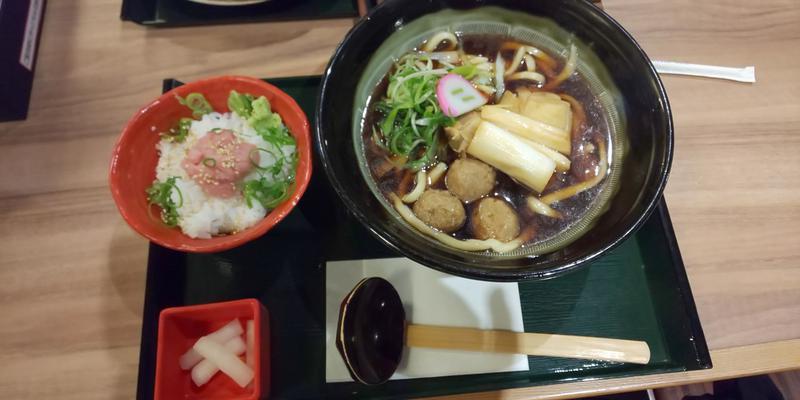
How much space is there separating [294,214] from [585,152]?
3.14 ft

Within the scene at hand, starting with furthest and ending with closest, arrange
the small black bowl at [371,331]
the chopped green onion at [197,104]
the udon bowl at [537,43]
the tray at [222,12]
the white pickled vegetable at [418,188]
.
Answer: the tray at [222,12], the chopped green onion at [197,104], the white pickled vegetable at [418,188], the small black bowl at [371,331], the udon bowl at [537,43]

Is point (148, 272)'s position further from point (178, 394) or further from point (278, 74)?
point (278, 74)

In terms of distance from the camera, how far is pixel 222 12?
5.79ft

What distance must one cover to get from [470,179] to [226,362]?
864 mm

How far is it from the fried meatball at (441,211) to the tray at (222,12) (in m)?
0.92

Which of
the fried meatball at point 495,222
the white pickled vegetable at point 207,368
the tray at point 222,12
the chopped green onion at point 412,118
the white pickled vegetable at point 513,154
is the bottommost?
the white pickled vegetable at point 207,368

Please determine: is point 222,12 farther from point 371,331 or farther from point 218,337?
point 371,331

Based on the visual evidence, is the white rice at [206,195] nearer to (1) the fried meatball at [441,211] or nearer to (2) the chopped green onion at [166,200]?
(2) the chopped green onion at [166,200]

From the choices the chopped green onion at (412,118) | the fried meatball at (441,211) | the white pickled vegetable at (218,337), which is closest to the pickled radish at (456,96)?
the chopped green onion at (412,118)

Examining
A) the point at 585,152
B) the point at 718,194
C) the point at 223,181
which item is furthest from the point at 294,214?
the point at 718,194

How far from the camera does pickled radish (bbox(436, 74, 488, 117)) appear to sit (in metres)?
1.34

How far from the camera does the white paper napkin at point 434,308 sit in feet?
4.39

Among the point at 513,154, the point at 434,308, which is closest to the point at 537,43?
the point at 513,154

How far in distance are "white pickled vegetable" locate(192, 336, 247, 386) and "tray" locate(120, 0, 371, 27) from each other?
1.22 meters
